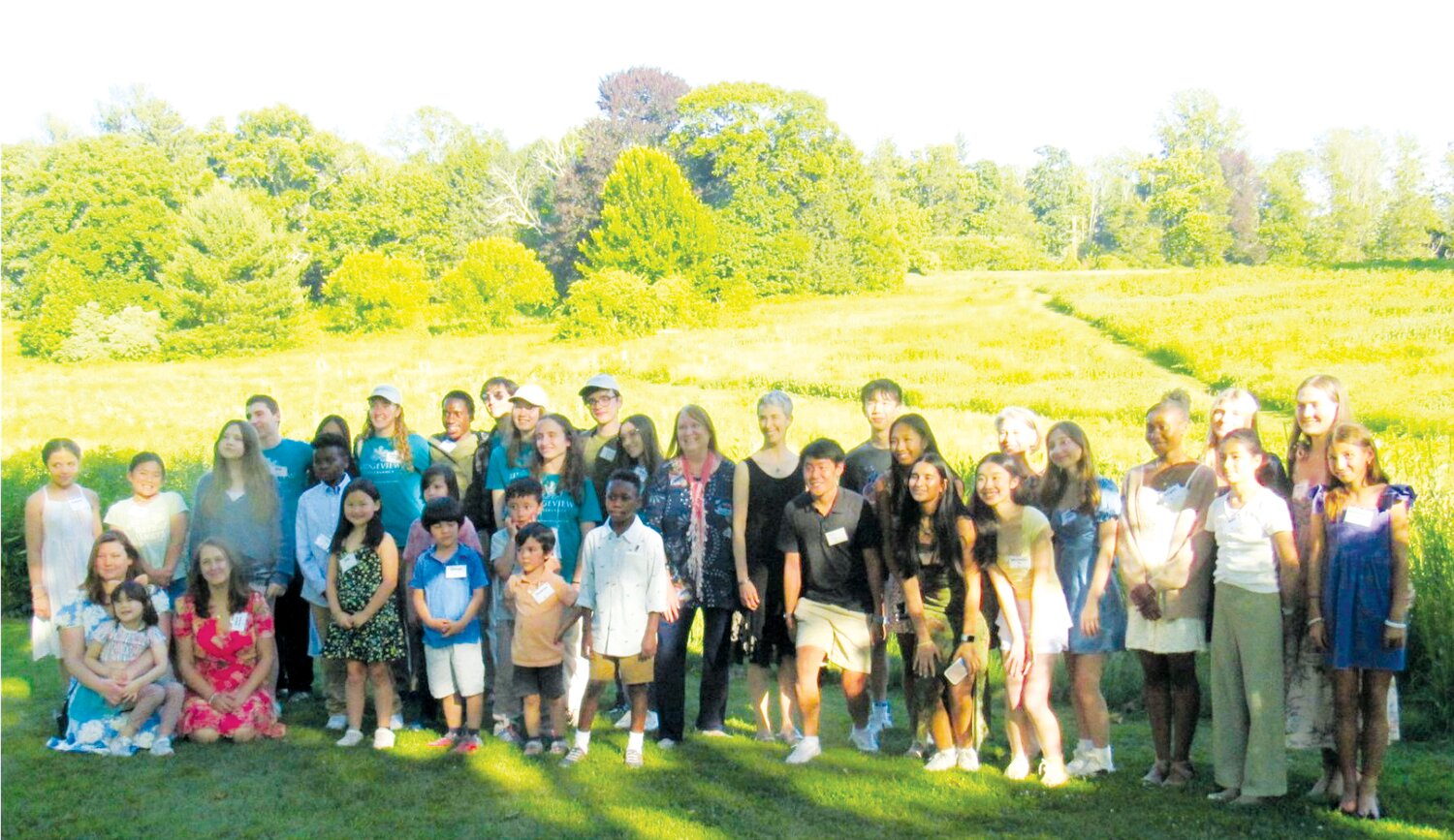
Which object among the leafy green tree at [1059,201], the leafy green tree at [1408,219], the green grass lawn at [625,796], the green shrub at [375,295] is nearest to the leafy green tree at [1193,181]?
the leafy green tree at [1408,219]

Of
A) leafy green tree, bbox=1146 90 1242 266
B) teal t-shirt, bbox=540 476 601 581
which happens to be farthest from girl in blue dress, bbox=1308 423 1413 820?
leafy green tree, bbox=1146 90 1242 266

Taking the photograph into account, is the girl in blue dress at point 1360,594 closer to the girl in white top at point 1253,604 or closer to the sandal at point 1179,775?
the girl in white top at point 1253,604

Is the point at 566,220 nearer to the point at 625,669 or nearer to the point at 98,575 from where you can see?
the point at 98,575

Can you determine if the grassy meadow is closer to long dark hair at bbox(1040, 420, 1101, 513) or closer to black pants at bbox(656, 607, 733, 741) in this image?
black pants at bbox(656, 607, 733, 741)

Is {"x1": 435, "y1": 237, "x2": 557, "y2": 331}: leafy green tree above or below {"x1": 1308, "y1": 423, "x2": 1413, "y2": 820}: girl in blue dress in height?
above

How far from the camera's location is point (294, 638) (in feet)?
24.2

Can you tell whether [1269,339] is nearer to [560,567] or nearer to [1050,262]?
[560,567]

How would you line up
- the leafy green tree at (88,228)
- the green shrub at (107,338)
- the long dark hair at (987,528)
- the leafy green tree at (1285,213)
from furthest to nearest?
the leafy green tree at (1285,213) < the leafy green tree at (88,228) < the green shrub at (107,338) < the long dark hair at (987,528)

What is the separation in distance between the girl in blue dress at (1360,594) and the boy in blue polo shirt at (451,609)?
3871 millimetres

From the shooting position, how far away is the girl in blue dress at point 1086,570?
5586 millimetres

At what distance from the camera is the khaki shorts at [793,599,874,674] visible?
6.04 m

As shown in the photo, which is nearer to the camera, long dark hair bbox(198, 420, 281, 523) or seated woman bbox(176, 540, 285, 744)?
seated woman bbox(176, 540, 285, 744)

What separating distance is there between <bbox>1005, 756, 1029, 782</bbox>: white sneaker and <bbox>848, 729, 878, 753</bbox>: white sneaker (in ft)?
2.53

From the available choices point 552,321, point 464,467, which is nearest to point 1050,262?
point 552,321
